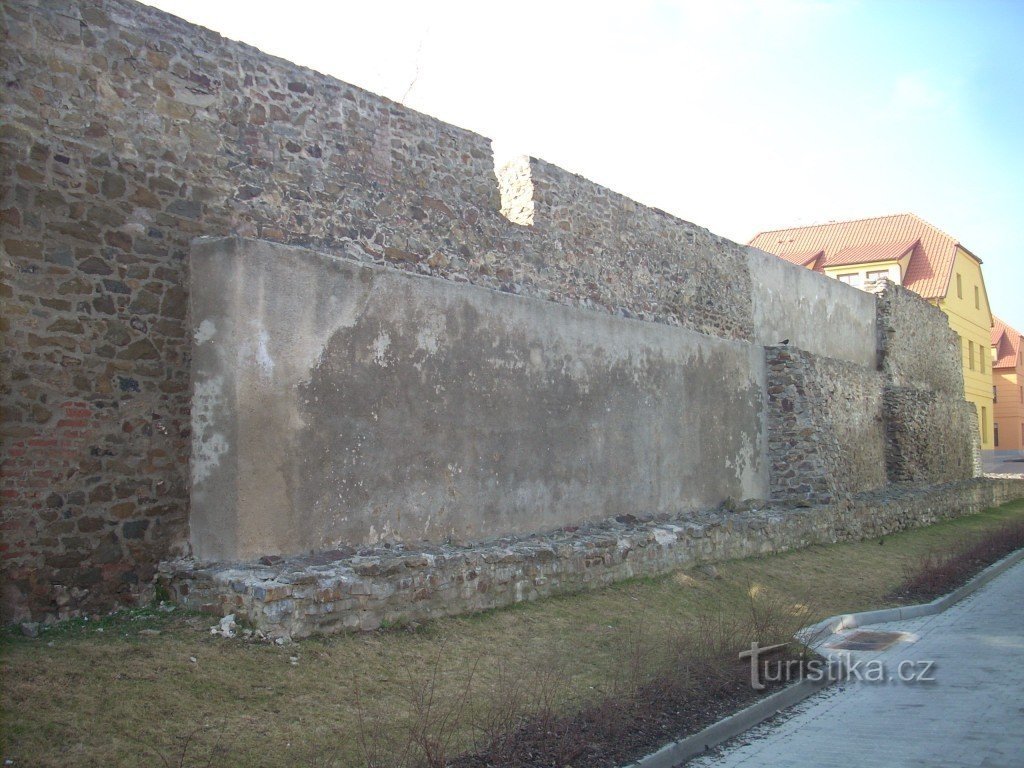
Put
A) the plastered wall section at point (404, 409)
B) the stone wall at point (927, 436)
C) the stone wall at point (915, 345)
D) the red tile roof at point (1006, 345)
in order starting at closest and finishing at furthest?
the plastered wall section at point (404, 409)
the stone wall at point (927, 436)
the stone wall at point (915, 345)
the red tile roof at point (1006, 345)

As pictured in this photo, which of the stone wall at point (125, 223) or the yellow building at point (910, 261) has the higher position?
the yellow building at point (910, 261)

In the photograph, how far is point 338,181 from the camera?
828cm

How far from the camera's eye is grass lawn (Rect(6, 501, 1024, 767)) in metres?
4.54

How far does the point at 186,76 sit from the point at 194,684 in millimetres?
4740

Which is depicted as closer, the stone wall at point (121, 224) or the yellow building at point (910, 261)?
the stone wall at point (121, 224)

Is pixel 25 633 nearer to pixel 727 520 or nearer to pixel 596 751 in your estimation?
pixel 596 751

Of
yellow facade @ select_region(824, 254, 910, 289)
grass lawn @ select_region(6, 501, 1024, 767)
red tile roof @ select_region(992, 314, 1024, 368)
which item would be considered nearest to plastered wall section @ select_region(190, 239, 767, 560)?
grass lawn @ select_region(6, 501, 1024, 767)

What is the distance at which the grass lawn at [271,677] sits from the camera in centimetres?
454

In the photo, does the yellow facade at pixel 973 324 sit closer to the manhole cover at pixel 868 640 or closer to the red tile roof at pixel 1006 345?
the red tile roof at pixel 1006 345

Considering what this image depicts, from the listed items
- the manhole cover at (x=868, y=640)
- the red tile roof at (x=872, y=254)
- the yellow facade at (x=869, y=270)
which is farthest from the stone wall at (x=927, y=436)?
the red tile roof at (x=872, y=254)

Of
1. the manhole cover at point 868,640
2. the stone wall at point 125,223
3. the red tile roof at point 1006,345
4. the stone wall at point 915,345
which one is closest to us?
the stone wall at point 125,223

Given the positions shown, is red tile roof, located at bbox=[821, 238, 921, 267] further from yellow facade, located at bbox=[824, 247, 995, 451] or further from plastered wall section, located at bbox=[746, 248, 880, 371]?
plastered wall section, located at bbox=[746, 248, 880, 371]

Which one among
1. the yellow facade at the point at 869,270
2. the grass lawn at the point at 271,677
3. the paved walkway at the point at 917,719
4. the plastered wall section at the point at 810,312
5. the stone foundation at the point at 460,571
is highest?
the yellow facade at the point at 869,270

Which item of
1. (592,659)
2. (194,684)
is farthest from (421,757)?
(592,659)
